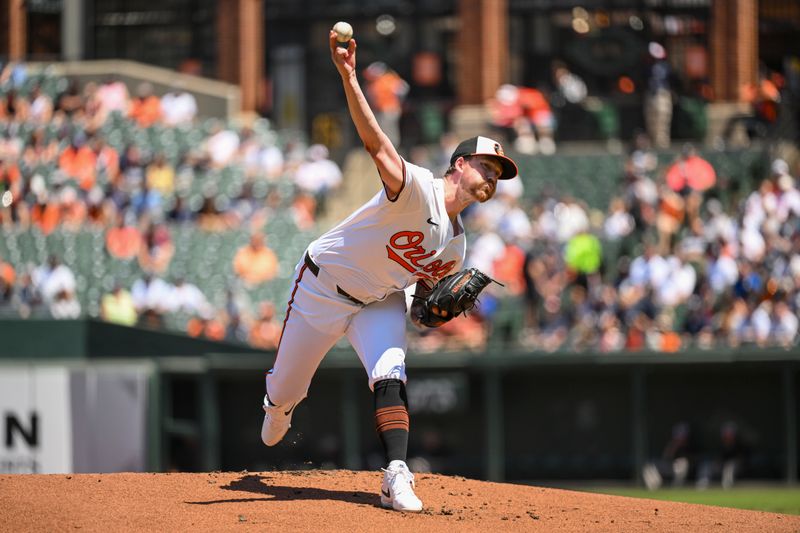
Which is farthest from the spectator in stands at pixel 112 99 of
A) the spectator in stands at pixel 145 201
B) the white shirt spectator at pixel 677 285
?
the white shirt spectator at pixel 677 285

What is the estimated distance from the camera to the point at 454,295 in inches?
274

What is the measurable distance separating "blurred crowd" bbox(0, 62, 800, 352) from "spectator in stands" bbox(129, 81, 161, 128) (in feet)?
0.12

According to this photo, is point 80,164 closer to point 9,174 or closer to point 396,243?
point 9,174

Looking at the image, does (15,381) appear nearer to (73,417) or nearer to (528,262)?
(73,417)

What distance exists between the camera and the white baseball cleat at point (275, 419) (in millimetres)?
7375

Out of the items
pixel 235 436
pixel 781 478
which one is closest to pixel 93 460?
pixel 235 436

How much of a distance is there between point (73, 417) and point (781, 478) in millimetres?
7519

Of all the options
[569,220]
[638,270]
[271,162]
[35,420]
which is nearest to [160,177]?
[271,162]

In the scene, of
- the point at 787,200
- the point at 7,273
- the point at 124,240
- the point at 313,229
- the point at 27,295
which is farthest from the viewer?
the point at 313,229

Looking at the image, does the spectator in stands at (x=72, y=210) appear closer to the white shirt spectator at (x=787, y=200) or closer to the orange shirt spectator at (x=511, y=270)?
the orange shirt spectator at (x=511, y=270)

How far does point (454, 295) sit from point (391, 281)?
32 cm

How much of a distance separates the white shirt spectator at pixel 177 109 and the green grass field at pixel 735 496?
9.47 metres

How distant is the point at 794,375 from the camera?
15.3m

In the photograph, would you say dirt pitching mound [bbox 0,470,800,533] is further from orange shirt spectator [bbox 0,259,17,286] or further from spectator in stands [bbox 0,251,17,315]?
orange shirt spectator [bbox 0,259,17,286]
